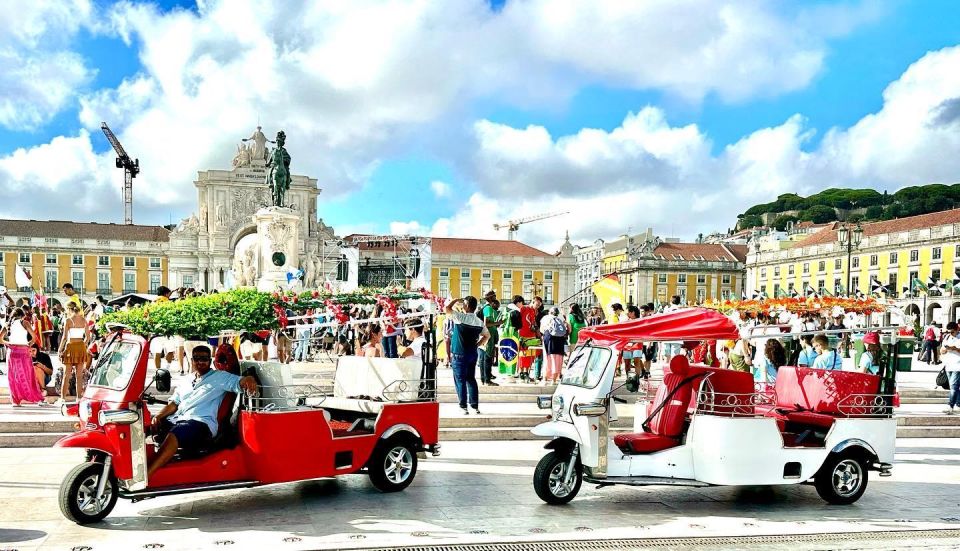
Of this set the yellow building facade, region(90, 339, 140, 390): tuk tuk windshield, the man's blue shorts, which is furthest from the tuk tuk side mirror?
the yellow building facade

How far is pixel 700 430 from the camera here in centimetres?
700

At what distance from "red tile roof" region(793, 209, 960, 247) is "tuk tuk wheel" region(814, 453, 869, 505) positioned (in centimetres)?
6216

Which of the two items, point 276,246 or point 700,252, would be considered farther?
point 700,252

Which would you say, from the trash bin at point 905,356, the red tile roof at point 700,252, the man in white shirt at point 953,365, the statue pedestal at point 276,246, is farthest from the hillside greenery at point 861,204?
the man in white shirt at point 953,365

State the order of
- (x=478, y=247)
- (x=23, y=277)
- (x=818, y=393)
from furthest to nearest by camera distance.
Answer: (x=478, y=247), (x=23, y=277), (x=818, y=393)

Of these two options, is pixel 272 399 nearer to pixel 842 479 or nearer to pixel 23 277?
pixel 842 479

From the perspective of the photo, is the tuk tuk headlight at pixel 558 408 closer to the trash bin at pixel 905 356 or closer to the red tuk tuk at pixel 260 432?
the red tuk tuk at pixel 260 432

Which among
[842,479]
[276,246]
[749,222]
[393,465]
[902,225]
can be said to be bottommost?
[842,479]

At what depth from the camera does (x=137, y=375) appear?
6266 millimetres

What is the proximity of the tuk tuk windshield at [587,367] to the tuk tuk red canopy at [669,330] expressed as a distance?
0.13 meters

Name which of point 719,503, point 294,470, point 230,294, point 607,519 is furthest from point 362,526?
point 230,294

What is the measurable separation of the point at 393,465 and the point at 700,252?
10279 centimetres

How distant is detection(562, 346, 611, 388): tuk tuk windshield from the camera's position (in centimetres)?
698

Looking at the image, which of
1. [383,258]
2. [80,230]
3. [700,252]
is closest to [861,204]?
[700,252]
